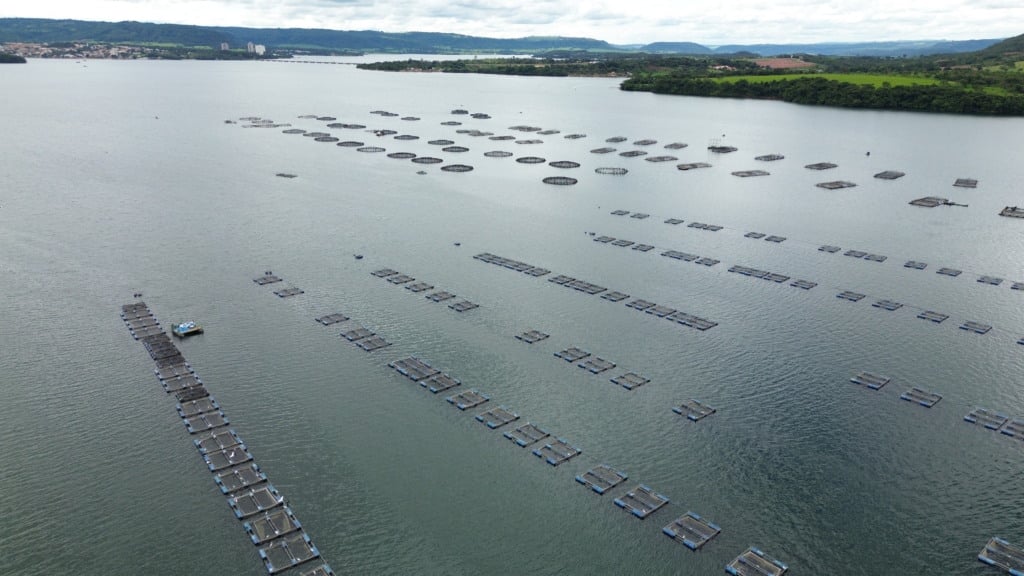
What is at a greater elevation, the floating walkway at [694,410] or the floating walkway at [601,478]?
the floating walkway at [694,410]

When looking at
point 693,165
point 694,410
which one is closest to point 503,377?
point 694,410

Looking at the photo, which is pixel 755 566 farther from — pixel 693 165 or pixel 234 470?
pixel 693 165

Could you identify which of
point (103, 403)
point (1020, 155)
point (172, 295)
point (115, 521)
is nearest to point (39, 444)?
point (103, 403)

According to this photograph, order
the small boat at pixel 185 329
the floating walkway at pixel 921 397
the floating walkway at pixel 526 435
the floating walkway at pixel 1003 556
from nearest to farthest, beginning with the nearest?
the floating walkway at pixel 1003 556 → the floating walkway at pixel 526 435 → the floating walkway at pixel 921 397 → the small boat at pixel 185 329

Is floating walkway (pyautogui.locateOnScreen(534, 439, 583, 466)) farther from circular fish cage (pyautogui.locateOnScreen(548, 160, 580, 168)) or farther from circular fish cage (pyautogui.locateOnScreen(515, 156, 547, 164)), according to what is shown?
circular fish cage (pyautogui.locateOnScreen(515, 156, 547, 164))

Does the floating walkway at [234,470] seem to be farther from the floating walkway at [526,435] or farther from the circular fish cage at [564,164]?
the circular fish cage at [564,164]

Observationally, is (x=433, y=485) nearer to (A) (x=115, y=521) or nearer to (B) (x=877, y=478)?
(A) (x=115, y=521)

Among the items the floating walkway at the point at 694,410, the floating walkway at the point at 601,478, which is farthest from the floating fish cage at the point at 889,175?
the floating walkway at the point at 601,478
